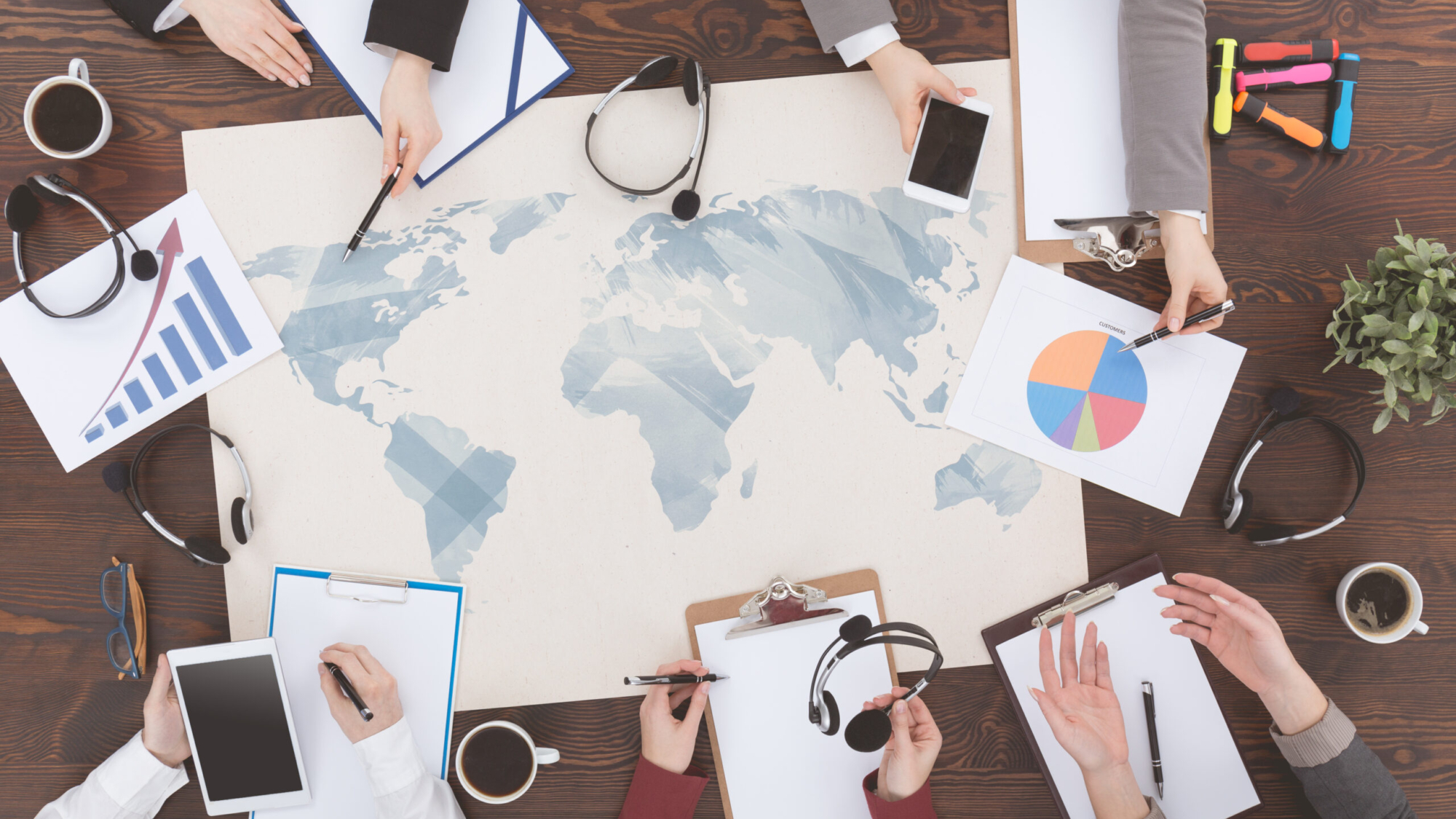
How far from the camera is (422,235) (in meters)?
1.24

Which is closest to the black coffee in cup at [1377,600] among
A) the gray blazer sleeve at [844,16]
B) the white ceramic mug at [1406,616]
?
the white ceramic mug at [1406,616]

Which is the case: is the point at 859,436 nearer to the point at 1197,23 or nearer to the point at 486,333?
the point at 486,333

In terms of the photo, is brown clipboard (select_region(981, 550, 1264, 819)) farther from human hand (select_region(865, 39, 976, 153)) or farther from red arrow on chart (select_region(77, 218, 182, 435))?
red arrow on chart (select_region(77, 218, 182, 435))

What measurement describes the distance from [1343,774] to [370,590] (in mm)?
1576

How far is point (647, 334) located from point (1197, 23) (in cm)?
100

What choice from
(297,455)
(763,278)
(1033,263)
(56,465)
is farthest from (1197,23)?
(56,465)

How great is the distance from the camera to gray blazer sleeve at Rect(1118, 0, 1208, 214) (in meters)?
1.14

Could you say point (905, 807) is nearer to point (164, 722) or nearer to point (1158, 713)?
point (1158, 713)

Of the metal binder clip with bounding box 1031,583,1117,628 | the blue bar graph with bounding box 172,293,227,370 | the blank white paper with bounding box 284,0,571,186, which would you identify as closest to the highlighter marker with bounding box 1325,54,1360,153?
the metal binder clip with bounding box 1031,583,1117,628

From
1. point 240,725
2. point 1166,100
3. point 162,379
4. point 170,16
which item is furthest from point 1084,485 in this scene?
point 170,16

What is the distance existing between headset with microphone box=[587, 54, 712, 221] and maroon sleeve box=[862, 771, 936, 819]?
98 cm

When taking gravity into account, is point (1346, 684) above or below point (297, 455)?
below

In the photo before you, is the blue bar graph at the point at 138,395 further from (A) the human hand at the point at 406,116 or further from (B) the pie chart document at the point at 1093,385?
(B) the pie chart document at the point at 1093,385

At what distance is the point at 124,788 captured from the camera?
118cm
